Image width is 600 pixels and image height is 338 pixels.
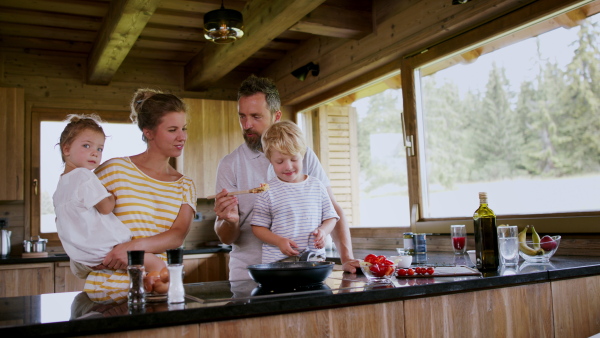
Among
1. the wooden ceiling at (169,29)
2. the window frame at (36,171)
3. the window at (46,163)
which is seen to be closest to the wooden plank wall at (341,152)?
the wooden ceiling at (169,29)

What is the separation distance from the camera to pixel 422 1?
352 centimetres

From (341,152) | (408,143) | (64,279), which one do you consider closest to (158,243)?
(408,143)

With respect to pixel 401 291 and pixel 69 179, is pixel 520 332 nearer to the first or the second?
pixel 401 291

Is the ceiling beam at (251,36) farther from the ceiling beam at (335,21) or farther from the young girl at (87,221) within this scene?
the young girl at (87,221)

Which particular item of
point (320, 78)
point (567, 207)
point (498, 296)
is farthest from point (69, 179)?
point (320, 78)

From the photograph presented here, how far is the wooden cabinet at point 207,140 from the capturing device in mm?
5012

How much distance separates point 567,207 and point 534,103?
57cm

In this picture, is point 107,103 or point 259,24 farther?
point 107,103

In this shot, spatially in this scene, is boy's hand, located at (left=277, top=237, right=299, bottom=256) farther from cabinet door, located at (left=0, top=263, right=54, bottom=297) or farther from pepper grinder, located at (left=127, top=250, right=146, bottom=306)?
cabinet door, located at (left=0, top=263, right=54, bottom=297)

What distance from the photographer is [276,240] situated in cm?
208

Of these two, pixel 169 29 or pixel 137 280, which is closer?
pixel 137 280

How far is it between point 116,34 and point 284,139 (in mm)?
2422

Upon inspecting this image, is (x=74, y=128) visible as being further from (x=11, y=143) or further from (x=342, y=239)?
Answer: (x=11, y=143)

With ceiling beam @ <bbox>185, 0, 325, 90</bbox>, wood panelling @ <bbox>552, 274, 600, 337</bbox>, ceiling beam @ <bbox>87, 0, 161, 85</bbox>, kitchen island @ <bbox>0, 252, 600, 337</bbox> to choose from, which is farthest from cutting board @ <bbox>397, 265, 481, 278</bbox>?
ceiling beam @ <bbox>87, 0, 161, 85</bbox>
